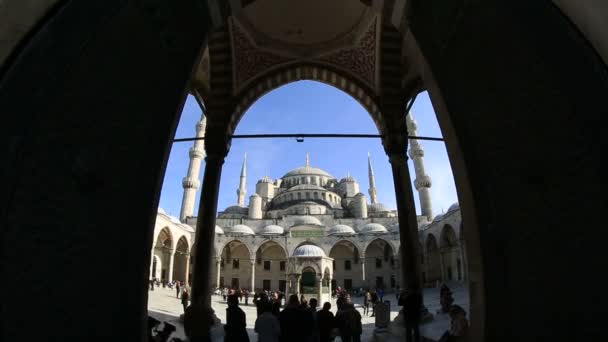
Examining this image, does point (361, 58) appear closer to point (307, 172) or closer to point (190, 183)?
point (190, 183)

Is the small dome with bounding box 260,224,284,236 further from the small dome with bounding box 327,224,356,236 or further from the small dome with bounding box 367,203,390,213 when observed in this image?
the small dome with bounding box 367,203,390,213

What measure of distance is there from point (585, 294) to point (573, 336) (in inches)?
8.8

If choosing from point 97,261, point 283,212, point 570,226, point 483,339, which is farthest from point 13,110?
point 283,212

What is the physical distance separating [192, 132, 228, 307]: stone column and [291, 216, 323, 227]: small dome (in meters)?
28.2

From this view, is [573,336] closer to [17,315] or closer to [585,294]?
[585,294]

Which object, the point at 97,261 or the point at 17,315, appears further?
the point at 97,261

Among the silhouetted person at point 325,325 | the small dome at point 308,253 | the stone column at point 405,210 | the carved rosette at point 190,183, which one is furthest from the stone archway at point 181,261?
the silhouetted person at point 325,325

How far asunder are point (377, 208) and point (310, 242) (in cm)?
1472

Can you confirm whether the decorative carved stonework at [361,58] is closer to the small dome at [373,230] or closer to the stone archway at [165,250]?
the stone archway at [165,250]

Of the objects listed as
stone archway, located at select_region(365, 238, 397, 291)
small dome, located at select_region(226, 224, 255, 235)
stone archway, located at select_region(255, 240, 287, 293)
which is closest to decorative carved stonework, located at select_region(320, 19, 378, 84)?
stone archway, located at select_region(365, 238, 397, 291)

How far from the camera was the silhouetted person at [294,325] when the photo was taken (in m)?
3.41

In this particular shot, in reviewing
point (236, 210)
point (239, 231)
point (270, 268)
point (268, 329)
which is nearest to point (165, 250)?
point (239, 231)

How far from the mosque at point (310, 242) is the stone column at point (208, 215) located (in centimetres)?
1277

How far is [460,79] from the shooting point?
2316 mm
